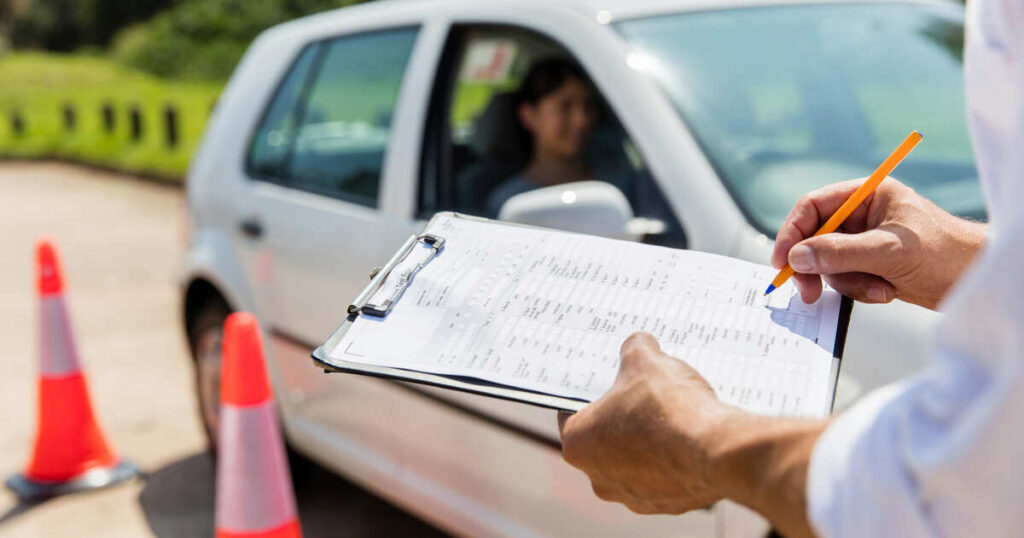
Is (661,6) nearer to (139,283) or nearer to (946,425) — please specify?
(946,425)

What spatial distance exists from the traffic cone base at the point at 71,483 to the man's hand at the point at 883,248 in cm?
320

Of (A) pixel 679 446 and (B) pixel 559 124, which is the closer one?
(A) pixel 679 446

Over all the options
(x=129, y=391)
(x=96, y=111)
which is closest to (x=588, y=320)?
(x=129, y=391)

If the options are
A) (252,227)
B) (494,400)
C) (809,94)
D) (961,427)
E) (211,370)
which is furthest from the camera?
(211,370)

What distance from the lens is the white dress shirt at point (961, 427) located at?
71cm

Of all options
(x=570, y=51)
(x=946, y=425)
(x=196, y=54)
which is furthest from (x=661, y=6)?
(x=196, y=54)

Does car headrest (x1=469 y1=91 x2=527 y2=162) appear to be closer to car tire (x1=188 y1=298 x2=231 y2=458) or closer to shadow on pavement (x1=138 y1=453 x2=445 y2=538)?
car tire (x1=188 y1=298 x2=231 y2=458)

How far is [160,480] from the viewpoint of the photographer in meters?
3.95

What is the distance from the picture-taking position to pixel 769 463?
90 cm

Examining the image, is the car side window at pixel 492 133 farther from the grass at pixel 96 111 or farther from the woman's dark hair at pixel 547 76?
the grass at pixel 96 111

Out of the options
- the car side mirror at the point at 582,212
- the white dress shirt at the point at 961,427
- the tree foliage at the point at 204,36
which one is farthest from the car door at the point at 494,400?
the tree foliage at the point at 204,36

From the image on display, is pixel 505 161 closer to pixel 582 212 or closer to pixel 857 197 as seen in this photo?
pixel 582 212

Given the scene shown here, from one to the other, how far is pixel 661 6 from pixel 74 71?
84.8 feet

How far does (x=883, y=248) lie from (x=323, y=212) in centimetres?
206
